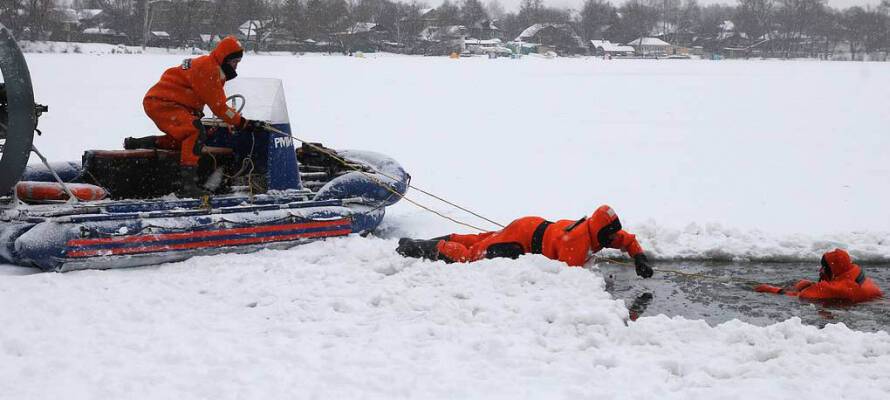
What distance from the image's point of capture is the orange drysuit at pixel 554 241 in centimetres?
652

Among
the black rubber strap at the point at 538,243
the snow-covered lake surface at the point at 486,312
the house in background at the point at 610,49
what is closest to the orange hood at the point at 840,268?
the snow-covered lake surface at the point at 486,312

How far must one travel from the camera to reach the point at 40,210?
6.70 m

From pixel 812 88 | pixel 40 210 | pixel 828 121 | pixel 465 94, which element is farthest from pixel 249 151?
pixel 812 88

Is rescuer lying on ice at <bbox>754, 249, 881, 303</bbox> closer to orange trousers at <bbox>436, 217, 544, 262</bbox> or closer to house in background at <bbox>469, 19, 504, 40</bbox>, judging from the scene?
orange trousers at <bbox>436, 217, 544, 262</bbox>

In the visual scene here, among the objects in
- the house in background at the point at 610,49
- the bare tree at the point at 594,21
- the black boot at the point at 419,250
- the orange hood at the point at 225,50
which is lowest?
the black boot at the point at 419,250

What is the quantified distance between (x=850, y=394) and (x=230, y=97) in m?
5.91

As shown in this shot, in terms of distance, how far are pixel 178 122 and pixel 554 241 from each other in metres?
3.37

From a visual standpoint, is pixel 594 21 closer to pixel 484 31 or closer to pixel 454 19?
pixel 484 31

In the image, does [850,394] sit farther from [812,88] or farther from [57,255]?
[812,88]

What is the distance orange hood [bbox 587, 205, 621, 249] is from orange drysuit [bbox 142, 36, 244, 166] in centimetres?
333

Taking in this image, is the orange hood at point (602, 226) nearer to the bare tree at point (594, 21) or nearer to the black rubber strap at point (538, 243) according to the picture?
the black rubber strap at point (538, 243)

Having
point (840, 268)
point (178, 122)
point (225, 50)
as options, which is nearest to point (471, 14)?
point (225, 50)

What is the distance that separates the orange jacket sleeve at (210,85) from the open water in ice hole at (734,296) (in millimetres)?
3586

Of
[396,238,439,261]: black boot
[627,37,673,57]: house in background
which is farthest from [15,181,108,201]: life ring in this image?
[627,37,673,57]: house in background
